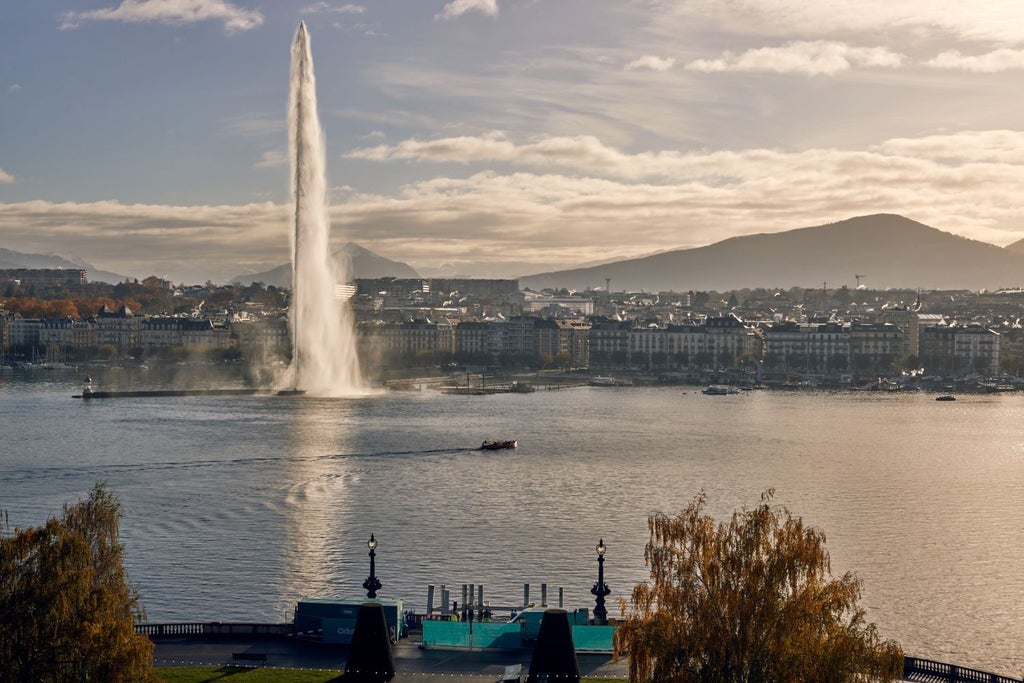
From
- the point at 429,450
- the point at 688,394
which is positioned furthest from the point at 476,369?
the point at 429,450

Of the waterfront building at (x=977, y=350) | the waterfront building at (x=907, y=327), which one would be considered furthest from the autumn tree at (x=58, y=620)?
the waterfront building at (x=907, y=327)

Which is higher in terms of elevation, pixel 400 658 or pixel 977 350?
pixel 977 350

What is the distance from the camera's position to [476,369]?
381 feet

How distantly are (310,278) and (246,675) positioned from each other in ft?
206

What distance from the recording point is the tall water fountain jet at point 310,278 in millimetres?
72688

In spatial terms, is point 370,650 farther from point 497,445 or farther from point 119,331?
point 119,331

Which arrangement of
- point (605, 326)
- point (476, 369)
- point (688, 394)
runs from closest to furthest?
point (688, 394)
point (476, 369)
point (605, 326)

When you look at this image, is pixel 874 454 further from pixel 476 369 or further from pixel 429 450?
pixel 476 369

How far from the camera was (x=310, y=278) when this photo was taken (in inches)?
3135

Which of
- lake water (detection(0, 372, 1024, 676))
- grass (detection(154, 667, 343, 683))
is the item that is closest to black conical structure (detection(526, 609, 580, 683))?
grass (detection(154, 667, 343, 683))

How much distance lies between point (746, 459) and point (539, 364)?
69037mm

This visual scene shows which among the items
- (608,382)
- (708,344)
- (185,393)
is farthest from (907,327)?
(185,393)

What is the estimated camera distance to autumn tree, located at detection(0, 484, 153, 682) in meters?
15.3

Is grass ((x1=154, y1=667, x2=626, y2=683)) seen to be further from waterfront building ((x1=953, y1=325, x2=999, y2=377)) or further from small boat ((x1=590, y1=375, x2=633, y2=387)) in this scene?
waterfront building ((x1=953, y1=325, x2=999, y2=377))
